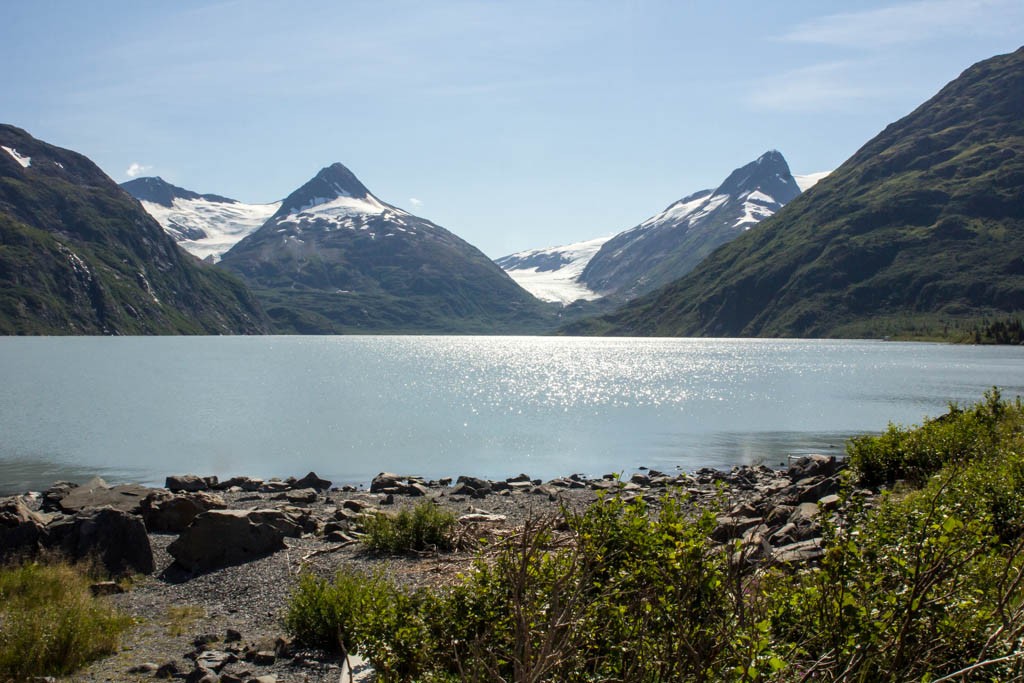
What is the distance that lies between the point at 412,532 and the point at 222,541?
539 centimetres

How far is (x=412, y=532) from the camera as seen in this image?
22.5m

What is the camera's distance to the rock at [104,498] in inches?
1048

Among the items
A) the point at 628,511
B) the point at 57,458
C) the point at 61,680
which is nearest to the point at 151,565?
the point at 61,680

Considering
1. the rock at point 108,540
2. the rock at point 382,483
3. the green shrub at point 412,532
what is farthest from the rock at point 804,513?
the rock at point 382,483

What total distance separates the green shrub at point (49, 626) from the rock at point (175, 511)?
6.86 m

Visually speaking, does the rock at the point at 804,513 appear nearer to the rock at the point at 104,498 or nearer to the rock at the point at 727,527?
the rock at the point at 727,527

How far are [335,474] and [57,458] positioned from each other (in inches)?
710

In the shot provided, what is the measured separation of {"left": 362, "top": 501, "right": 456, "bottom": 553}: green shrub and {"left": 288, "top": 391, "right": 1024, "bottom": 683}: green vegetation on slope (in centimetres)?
1202

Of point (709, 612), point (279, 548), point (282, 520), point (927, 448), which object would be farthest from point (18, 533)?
point (927, 448)

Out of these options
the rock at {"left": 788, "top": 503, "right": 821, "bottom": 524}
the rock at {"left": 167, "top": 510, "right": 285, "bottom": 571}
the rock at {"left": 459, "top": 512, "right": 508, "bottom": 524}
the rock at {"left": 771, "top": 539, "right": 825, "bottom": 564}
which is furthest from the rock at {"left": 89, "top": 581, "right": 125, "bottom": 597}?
the rock at {"left": 788, "top": 503, "right": 821, "bottom": 524}

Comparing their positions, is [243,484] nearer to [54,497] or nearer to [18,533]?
[54,497]

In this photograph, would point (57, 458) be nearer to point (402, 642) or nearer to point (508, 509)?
point (508, 509)

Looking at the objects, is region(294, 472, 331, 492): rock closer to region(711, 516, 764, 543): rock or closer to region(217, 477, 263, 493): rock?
region(217, 477, 263, 493): rock

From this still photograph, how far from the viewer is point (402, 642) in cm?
916
